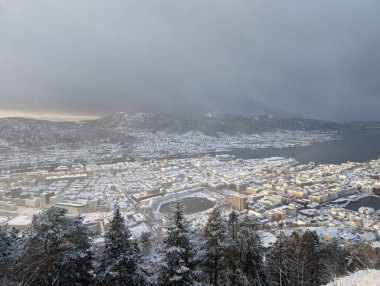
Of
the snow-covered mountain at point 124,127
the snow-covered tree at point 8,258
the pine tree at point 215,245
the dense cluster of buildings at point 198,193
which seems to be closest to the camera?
the snow-covered tree at point 8,258

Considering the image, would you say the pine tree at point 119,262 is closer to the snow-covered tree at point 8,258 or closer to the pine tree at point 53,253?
the pine tree at point 53,253

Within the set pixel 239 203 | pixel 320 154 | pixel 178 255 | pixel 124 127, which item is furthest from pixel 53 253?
pixel 124 127

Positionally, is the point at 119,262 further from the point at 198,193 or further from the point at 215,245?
the point at 198,193

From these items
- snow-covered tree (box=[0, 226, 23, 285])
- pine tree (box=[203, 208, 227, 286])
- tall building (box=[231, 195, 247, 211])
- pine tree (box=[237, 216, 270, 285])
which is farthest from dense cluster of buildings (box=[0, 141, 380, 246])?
snow-covered tree (box=[0, 226, 23, 285])

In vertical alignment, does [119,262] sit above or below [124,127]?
below

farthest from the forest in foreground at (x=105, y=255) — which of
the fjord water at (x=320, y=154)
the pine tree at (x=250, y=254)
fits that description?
the fjord water at (x=320, y=154)

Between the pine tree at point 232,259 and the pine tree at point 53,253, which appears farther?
the pine tree at point 232,259
